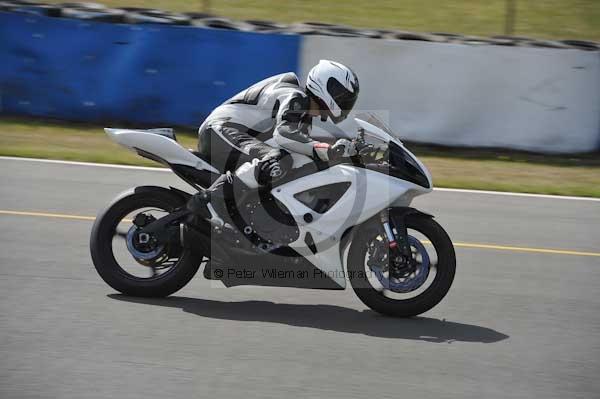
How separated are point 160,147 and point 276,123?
0.84 meters

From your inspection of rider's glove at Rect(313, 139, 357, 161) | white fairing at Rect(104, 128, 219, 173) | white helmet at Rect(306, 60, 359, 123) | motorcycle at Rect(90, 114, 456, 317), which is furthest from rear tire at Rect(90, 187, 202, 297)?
white helmet at Rect(306, 60, 359, 123)

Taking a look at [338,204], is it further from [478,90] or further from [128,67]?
[128,67]

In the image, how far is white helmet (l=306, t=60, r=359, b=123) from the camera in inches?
246

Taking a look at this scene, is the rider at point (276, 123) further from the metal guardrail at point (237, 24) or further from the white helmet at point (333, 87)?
the metal guardrail at point (237, 24)

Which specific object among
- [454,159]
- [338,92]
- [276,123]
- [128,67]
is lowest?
[454,159]

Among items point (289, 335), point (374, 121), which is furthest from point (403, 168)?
point (289, 335)

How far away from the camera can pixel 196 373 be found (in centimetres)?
536

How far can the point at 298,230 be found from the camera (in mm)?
6461

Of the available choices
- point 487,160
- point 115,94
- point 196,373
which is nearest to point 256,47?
point 115,94

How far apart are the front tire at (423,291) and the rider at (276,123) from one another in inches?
24.1

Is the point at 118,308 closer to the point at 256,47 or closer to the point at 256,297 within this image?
the point at 256,297

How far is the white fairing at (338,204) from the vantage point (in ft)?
20.5

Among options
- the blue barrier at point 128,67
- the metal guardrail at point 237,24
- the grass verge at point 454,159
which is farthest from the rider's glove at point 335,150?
the metal guardrail at point 237,24

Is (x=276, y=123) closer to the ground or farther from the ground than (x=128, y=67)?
farther from the ground
